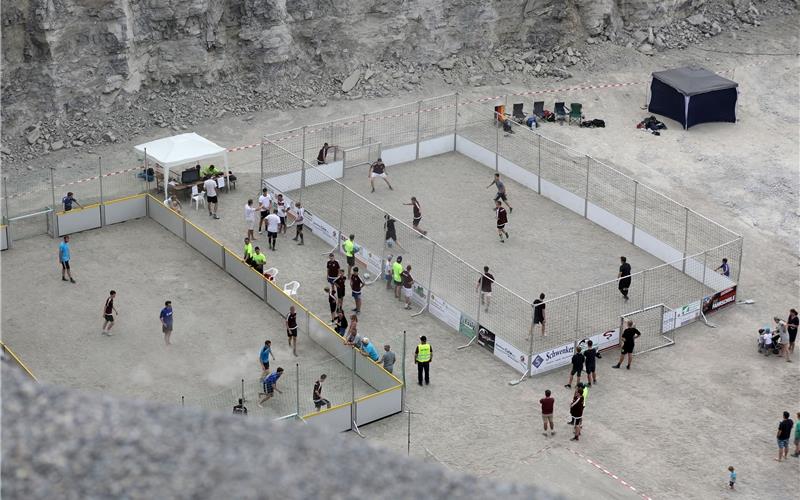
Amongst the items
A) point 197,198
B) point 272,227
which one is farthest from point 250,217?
point 197,198

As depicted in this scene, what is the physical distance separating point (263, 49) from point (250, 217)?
→ 34.0ft

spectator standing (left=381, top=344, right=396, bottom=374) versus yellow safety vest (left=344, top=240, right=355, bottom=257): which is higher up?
yellow safety vest (left=344, top=240, right=355, bottom=257)

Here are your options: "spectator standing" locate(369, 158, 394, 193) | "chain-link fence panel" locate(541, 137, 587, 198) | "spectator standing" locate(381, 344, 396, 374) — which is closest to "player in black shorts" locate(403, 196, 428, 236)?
"spectator standing" locate(369, 158, 394, 193)

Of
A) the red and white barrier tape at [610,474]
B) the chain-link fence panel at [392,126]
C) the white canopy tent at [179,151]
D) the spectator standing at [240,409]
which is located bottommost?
the red and white barrier tape at [610,474]

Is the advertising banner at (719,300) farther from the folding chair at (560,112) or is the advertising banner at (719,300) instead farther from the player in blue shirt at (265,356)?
the folding chair at (560,112)

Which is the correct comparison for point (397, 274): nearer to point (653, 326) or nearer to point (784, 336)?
point (653, 326)

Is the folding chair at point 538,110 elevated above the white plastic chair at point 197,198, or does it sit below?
above

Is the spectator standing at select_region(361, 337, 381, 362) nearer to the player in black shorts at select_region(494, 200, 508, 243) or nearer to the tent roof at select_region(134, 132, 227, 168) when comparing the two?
the player in black shorts at select_region(494, 200, 508, 243)

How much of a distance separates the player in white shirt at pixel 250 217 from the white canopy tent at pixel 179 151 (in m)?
2.43

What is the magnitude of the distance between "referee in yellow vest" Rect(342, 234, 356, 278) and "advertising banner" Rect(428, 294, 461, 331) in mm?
2777

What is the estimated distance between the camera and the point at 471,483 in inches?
558

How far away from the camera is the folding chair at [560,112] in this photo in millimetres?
45125

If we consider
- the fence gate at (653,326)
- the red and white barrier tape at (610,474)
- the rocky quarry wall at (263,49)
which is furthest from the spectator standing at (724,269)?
the rocky quarry wall at (263,49)

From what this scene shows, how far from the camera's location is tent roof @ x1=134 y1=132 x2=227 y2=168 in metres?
39.1
